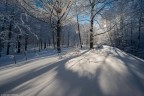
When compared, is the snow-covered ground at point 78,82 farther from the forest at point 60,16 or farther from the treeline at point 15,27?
the treeline at point 15,27

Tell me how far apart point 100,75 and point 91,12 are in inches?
631

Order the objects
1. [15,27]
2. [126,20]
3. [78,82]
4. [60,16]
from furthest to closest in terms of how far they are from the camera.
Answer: [126,20], [60,16], [15,27], [78,82]

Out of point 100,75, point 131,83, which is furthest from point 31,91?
point 131,83

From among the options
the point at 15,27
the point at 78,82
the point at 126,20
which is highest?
the point at 126,20

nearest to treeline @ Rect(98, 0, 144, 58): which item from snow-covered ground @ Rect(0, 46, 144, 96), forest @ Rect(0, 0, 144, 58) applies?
forest @ Rect(0, 0, 144, 58)

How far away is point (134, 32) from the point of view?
4947 cm

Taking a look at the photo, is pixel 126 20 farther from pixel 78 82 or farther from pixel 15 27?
pixel 78 82

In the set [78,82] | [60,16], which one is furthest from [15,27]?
[78,82]

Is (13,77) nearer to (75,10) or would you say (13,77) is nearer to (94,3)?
(75,10)

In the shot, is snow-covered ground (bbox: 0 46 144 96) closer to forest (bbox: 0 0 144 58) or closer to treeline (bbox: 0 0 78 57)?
forest (bbox: 0 0 144 58)

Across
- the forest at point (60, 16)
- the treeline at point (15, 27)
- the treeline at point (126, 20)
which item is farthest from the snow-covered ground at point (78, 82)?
the treeline at point (126, 20)

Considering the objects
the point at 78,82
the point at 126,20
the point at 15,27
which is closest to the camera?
the point at 78,82

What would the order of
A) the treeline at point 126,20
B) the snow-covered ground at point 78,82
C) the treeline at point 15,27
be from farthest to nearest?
the treeline at point 126,20 → the treeline at point 15,27 → the snow-covered ground at point 78,82

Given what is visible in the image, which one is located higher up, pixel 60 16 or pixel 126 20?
pixel 126 20
